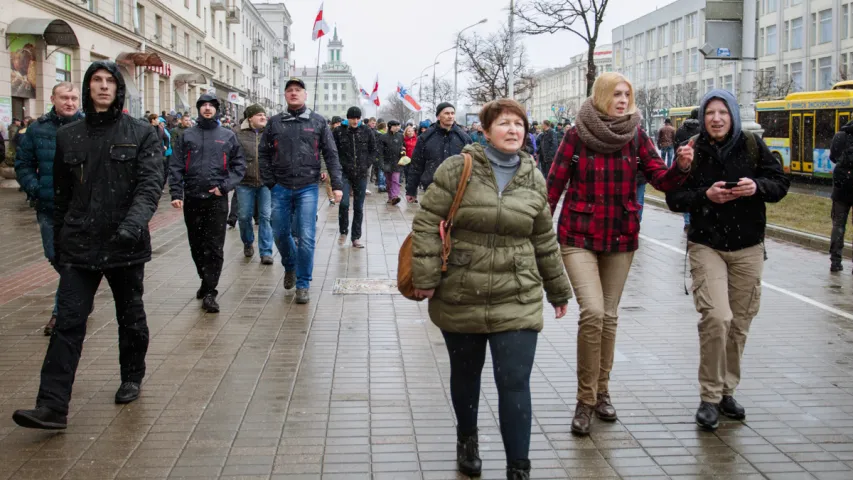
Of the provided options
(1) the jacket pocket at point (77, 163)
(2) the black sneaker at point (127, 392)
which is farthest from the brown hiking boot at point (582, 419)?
(1) the jacket pocket at point (77, 163)

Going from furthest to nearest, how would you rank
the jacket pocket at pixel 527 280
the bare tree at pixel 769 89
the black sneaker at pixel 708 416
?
1. the bare tree at pixel 769 89
2. the black sneaker at pixel 708 416
3. the jacket pocket at pixel 527 280

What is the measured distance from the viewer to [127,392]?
5355 millimetres

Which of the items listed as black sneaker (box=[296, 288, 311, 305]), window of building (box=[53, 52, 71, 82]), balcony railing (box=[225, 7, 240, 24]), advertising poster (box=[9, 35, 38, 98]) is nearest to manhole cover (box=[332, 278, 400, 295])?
black sneaker (box=[296, 288, 311, 305])

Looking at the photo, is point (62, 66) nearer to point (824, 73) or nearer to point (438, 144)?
point (438, 144)

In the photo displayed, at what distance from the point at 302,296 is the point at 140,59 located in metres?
27.7

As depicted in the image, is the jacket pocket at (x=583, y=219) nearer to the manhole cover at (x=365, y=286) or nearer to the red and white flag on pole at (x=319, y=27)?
the manhole cover at (x=365, y=286)

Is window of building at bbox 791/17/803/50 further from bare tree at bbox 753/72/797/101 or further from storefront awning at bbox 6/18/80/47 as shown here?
storefront awning at bbox 6/18/80/47

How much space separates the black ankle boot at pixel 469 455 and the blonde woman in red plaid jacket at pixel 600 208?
2.60 ft

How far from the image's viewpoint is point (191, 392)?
5559 mm

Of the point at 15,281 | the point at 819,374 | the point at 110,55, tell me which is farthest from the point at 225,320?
the point at 110,55

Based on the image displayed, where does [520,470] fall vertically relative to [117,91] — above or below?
below

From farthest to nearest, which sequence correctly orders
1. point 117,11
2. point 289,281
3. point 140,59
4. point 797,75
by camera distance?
point 797,75 < point 140,59 < point 117,11 < point 289,281

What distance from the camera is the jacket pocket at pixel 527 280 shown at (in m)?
4.05

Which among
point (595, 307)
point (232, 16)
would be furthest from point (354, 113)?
point (232, 16)
